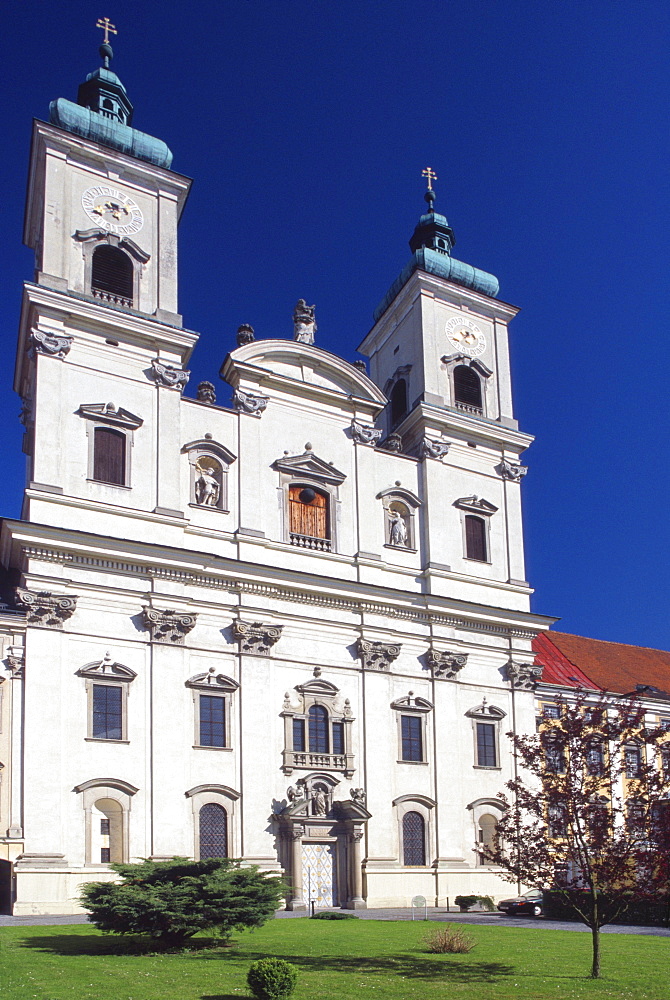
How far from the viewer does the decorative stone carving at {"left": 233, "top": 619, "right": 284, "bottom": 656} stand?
119 feet

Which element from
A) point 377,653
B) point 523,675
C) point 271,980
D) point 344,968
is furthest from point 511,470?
point 271,980

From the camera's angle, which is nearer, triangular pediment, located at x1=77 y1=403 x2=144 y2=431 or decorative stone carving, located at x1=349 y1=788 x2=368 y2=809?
triangular pediment, located at x1=77 y1=403 x2=144 y2=431

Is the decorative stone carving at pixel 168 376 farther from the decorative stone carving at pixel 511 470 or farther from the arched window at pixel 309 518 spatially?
the decorative stone carving at pixel 511 470

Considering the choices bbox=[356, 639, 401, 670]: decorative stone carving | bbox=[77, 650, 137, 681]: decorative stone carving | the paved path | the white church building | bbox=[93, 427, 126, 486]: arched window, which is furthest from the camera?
bbox=[356, 639, 401, 670]: decorative stone carving

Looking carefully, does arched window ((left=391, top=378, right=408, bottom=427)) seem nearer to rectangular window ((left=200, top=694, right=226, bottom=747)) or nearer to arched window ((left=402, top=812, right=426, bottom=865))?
rectangular window ((left=200, top=694, right=226, bottom=747))

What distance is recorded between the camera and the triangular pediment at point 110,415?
3550 centimetres

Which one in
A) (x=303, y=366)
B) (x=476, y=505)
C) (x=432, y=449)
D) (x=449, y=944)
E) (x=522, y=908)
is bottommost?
(x=522, y=908)

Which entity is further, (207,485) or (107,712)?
(207,485)

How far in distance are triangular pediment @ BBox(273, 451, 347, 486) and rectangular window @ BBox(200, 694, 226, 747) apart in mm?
Answer: 9280

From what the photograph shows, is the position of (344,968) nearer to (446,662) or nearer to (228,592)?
(228,592)

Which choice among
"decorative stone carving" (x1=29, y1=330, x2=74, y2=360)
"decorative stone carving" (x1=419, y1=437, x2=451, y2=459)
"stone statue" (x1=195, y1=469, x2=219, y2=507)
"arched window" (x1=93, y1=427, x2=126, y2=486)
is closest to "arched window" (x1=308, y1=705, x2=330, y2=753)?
"stone statue" (x1=195, y1=469, x2=219, y2=507)

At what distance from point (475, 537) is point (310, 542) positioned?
838 cm

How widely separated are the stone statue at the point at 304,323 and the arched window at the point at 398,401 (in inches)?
246

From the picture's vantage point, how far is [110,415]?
118 ft
